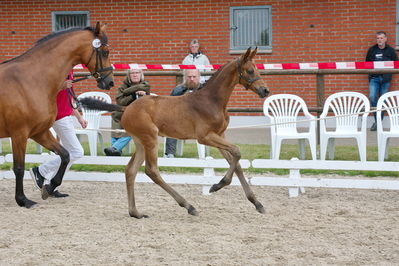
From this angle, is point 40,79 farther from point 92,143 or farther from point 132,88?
point 92,143

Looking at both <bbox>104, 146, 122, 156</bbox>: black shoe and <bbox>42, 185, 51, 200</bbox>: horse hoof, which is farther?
<bbox>104, 146, 122, 156</bbox>: black shoe

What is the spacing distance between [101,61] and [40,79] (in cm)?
71

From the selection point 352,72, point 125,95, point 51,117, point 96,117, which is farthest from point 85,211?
point 352,72

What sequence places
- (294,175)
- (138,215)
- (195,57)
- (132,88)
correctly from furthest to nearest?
(195,57)
(132,88)
(294,175)
(138,215)

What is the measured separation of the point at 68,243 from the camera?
5.53 m

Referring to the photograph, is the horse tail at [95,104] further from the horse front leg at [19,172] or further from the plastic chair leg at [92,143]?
the plastic chair leg at [92,143]

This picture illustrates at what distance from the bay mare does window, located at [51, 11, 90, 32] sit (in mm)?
10154

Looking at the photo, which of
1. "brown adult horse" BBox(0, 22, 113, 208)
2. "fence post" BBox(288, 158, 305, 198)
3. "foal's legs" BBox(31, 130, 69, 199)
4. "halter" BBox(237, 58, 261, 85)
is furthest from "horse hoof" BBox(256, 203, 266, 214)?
"foal's legs" BBox(31, 130, 69, 199)

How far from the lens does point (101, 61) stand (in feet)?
23.8

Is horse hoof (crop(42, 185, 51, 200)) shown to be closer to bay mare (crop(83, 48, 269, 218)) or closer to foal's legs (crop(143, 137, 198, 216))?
bay mare (crop(83, 48, 269, 218))

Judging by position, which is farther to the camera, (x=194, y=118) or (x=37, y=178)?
(x=37, y=178)

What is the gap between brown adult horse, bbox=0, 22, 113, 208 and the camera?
7.05 metres

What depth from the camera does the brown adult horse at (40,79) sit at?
23.1ft

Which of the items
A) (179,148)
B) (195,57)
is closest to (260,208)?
(179,148)
